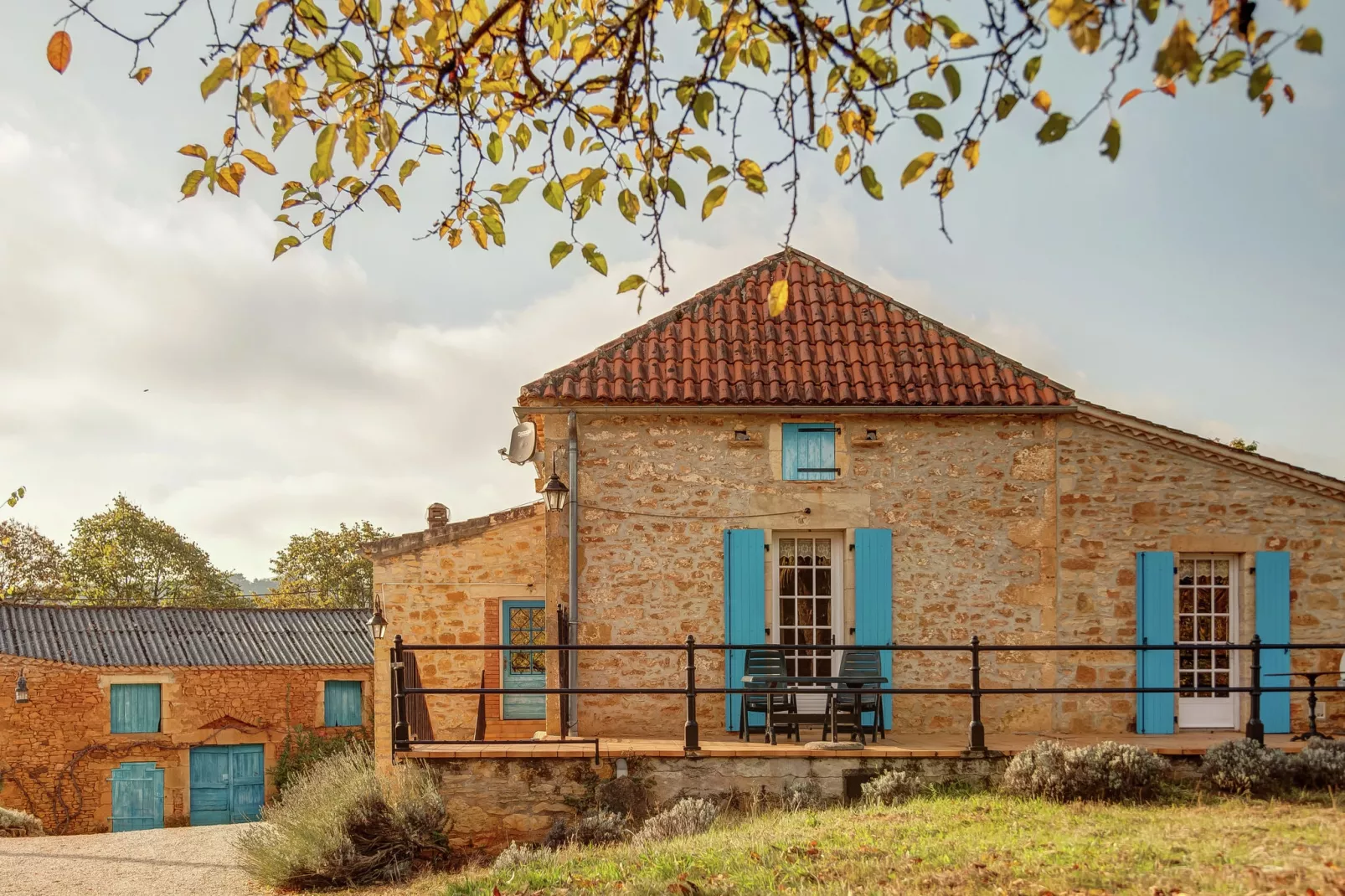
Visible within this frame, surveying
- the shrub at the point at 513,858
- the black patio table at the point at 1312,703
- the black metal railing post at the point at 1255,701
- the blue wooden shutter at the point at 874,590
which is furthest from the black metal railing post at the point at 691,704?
the black patio table at the point at 1312,703

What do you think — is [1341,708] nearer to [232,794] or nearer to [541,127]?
[541,127]

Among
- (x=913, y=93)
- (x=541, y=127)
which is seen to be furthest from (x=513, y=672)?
(x=913, y=93)

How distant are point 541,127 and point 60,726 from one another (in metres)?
23.1

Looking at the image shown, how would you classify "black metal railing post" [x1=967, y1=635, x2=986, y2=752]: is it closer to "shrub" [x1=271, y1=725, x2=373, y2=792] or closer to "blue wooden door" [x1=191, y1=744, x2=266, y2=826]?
"shrub" [x1=271, y1=725, x2=373, y2=792]

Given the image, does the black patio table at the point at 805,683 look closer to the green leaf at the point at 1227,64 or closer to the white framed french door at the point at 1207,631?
the white framed french door at the point at 1207,631

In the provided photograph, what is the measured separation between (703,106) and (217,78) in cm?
173

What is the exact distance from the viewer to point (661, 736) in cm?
1022

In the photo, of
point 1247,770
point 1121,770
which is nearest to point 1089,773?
point 1121,770

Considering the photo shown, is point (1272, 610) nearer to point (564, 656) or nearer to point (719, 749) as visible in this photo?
point (719, 749)

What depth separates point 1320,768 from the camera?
8031 mm

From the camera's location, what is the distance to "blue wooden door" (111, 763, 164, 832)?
23.5 metres

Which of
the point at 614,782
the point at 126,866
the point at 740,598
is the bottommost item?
the point at 126,866

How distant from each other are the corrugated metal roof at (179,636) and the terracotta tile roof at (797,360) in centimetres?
1700

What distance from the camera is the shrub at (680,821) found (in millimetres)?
7863
